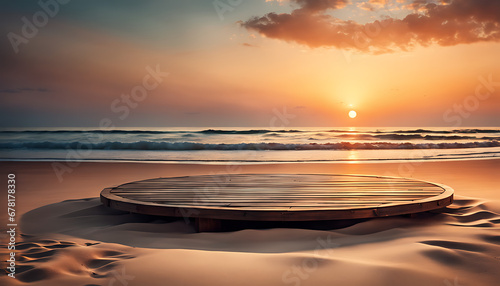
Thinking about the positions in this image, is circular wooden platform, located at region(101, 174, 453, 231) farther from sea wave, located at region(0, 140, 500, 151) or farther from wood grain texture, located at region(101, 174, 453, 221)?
sea wave, located at region(0, 140, 500, 151)

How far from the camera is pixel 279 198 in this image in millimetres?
3777

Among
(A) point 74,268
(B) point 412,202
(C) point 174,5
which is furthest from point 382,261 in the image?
(C) point 174,5

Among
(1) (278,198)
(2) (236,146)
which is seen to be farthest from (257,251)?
(2) (236,146)

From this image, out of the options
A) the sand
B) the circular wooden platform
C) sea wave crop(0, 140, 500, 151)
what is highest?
sea wave crop(0, 140, 500, 151)

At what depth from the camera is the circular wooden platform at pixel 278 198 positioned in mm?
3213

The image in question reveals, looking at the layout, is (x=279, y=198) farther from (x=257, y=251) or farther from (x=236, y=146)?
(x=236, y=146)

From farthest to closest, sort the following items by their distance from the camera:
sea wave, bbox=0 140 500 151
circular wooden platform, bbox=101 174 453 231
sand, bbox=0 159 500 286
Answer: sea wave, bbox=0 140 500 151, circular wooden platform, bbox=101 174 453 231, sand, bbox=0 159 500 286

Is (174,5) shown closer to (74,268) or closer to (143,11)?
(143,11)

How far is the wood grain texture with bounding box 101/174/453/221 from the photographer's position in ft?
10.5

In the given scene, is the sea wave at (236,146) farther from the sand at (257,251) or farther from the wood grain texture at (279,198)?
the sand at (257,251)

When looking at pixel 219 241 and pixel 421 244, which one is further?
pixel 219 241

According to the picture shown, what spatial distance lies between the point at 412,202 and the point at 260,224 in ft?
4.45

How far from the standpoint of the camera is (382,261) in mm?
2561

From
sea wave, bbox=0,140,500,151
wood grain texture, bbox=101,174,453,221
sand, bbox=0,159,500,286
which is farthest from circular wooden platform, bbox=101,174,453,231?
sea wave, bbox=0,140,500,151
